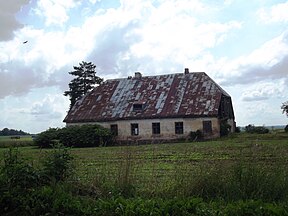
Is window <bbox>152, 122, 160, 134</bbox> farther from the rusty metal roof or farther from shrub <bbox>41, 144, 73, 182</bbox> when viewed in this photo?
shrub <bbox>41, 144, 73, 182</bbox>

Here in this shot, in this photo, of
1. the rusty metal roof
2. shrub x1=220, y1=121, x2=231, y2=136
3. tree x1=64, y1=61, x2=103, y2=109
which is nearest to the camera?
shrub x1=220, y1=121, x2=231, y2=136

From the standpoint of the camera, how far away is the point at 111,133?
137 ft

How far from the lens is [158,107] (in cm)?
4269

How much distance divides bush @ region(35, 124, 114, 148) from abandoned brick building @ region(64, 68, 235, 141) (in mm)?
3417

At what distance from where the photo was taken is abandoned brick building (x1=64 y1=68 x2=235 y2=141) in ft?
133

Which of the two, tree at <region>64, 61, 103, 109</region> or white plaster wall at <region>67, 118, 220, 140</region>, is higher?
tree at <region>64, 61, 103, 109</region>

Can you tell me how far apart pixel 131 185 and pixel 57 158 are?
1.66 meters

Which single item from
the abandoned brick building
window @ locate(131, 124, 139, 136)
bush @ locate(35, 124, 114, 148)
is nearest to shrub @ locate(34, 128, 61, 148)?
bush @ locate(35, 124, 114, 148)

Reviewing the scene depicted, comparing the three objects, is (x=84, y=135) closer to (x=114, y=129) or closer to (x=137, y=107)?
(x=114, y=129)

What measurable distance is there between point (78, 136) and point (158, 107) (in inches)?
362

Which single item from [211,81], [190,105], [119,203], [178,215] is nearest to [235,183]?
[178,215]

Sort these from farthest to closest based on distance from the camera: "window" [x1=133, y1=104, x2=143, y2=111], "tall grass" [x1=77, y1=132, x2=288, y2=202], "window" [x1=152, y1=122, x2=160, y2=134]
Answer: "window" [x1=133, y1=104, x2=143, y2=111] < "window" [x1=152, y1=122, x2=160, y2=134] < "tall grass" [x1=77, y1=132, x2=288, y2=202]

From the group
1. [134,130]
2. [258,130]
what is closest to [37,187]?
[134,130]

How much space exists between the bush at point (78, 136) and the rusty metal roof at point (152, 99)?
146 inches
